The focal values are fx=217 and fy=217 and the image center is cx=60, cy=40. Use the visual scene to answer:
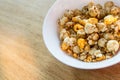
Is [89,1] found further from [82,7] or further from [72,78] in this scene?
[72,78]

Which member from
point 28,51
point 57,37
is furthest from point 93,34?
point 28,51

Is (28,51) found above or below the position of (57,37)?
below

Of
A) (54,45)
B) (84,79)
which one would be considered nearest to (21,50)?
(54,45)

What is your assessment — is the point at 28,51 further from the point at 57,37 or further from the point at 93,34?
the point at 93,34

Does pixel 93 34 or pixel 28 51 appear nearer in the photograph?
pixel 93 34

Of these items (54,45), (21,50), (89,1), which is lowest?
(21,50)
